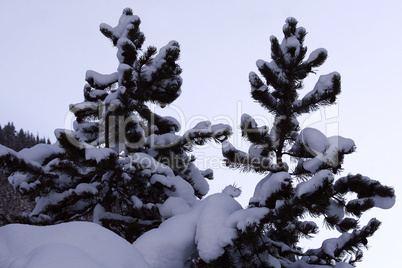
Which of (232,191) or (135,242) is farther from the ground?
(232,191)

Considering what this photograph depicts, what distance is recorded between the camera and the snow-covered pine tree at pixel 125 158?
6.05m

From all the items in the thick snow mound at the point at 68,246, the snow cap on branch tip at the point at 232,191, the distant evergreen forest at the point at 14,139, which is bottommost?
the distant evergreen forest at the point at 14,139

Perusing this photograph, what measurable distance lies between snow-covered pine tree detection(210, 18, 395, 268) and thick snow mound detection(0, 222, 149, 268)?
157 cm

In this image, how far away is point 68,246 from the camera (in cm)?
268

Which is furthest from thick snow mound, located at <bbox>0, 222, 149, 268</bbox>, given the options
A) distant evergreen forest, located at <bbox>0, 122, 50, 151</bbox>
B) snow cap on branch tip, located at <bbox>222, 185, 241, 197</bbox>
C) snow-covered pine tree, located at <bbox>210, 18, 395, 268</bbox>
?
distant evergreen forest, located at <bbox>0, 122, 50, 151</bbox>

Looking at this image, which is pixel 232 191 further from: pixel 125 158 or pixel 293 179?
pixel 125 158

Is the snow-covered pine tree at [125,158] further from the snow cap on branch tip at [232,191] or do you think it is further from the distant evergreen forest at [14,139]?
the distant evergreen forest at [14,139]

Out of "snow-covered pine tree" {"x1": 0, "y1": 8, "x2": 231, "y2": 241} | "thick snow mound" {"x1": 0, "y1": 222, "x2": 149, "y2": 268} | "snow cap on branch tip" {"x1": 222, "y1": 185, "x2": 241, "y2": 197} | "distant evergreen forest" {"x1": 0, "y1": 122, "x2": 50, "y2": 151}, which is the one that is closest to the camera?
"thick snow mound" {"x1": 0, "y1": 222, "x2": 149, "y2": 268}

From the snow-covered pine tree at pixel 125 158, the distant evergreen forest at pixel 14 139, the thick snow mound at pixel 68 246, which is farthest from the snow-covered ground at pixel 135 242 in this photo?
the distant evergreen forest at pixel 14 139

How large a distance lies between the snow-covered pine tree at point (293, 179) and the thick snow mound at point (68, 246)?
1568mm

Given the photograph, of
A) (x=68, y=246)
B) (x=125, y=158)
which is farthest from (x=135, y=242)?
(x=68, y=246)

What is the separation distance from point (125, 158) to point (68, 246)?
3.32 meters

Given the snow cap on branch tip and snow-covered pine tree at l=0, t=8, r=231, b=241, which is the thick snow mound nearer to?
snow-covered pine tree at l=0, t=8, r=231, b=241

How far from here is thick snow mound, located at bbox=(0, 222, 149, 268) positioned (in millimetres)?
2590
